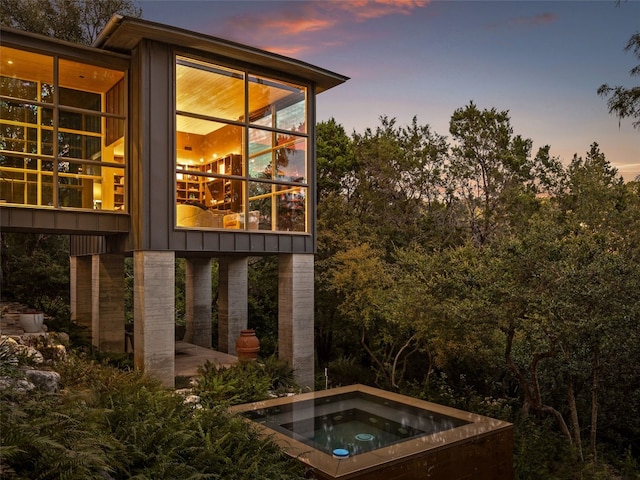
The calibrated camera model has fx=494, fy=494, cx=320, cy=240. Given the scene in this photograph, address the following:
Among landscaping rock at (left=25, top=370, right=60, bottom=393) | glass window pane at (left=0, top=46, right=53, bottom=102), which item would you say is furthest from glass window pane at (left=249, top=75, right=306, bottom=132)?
landscaping rock at (left=25, top=370, right=60, bottom=393)

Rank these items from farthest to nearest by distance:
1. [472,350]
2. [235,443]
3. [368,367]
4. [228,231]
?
[368,367] → [472,350] → [228,231] → [235,443]

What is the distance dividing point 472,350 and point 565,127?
1274 cm

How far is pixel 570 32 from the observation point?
15.0 m

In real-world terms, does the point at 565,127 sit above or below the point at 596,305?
above

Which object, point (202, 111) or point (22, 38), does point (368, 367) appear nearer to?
point (202, 111)

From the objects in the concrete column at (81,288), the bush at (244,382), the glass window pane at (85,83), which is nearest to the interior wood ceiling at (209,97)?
the glass window pane at (85,83)

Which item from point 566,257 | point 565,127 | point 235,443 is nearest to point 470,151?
point 565,127

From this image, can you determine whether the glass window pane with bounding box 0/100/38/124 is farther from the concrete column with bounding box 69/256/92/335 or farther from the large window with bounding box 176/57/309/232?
the concrete column with bounding box 69/256/92/335

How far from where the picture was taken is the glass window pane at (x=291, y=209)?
40.6 ft

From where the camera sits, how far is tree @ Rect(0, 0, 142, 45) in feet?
62.1

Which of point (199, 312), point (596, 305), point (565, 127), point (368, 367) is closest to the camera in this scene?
point (596, 305)

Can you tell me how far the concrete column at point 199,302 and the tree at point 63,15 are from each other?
11069 mm

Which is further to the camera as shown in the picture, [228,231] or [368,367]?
[368,367]

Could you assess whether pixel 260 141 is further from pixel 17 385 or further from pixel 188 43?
pixel 17 385
